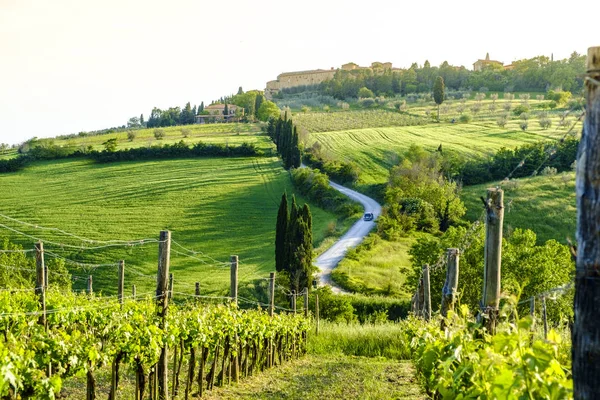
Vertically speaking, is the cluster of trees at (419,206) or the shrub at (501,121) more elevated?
the shrub at (501,121)

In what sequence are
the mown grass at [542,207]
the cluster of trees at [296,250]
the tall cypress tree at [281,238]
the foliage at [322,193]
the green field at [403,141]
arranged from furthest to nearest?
1. the green field at [403,141]
2. the foliage at [322,193]
3. the mown grass at [542,207]
4. the tall cypress tree at [281,238]
5. the cluster of trees at [296,250]

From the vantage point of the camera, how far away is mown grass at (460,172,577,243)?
44500 millimetres

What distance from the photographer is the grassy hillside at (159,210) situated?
4031cm

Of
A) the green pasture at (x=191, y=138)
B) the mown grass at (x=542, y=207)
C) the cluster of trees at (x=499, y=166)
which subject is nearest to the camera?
the mown grass at (x=542, y=207)

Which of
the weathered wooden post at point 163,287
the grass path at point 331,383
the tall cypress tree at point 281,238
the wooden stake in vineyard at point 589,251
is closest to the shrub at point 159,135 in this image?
the tall cypress tree at point 281,238

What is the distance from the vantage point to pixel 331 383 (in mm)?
11797

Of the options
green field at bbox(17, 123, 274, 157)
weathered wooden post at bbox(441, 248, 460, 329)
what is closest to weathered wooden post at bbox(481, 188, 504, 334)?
weathered wooden post at bbox(441, 248, 460, 329)

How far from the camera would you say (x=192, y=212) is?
5309 centimetres

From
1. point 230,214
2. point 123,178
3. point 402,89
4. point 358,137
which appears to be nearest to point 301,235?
point 230,214

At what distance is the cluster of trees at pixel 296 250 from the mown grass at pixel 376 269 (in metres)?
2.62

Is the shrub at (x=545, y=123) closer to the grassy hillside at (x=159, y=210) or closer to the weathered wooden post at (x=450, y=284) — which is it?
the grassy hillside at (x=159, y=210)

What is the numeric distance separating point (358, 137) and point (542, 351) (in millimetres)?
78971

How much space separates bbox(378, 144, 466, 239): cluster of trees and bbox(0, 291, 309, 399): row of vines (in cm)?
3141

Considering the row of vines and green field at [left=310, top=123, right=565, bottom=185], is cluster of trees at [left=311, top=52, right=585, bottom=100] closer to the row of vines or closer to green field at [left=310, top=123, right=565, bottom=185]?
green field at [left=310, top=123, right=565, bottom=185]
